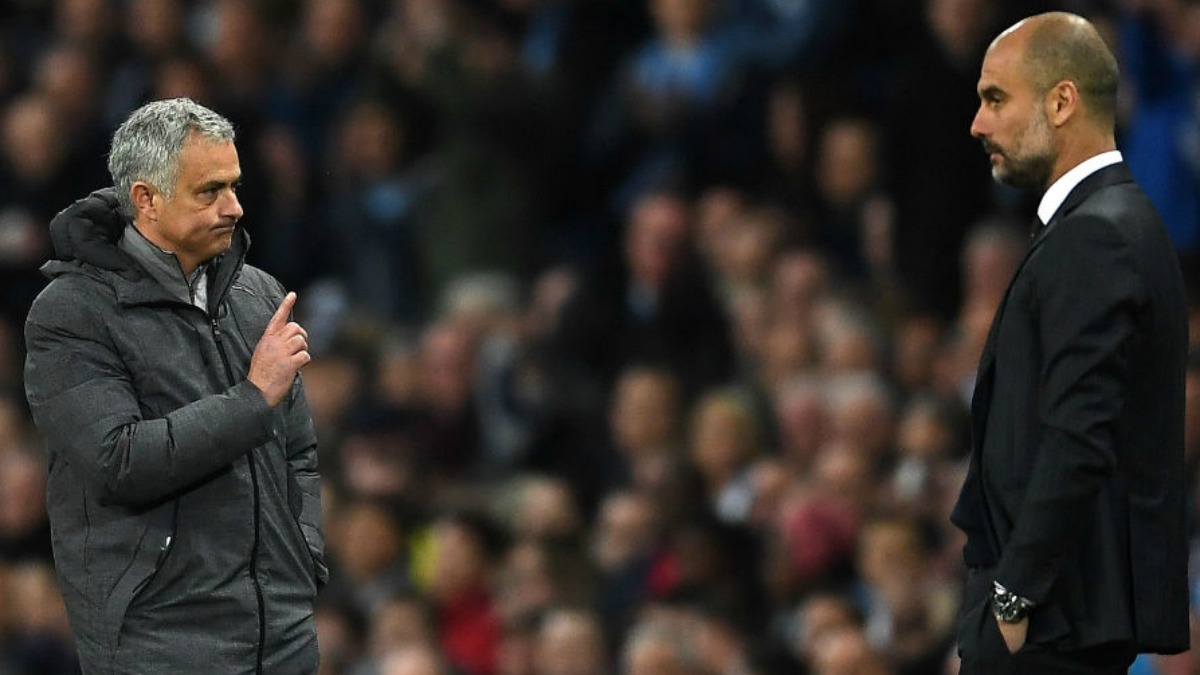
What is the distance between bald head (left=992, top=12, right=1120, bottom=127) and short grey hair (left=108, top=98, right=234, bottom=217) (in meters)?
1.35

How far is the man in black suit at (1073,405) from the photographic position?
11.5 feet

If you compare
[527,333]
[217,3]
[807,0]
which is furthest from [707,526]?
[217,3]

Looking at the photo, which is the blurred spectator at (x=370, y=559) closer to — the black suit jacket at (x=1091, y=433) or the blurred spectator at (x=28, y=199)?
the blurred spectator at (x=28, y=199)

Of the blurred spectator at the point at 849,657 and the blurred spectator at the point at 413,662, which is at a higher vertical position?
the blurred spectator at the point at 849,657

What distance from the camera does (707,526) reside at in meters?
6.95

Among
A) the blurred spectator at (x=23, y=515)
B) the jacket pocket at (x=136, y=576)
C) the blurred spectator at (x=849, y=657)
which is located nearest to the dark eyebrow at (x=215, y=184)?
the jacket pocket at (x=136, y=576)

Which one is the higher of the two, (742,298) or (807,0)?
(807,0)

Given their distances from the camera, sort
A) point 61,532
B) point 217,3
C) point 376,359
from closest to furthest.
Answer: point 61,532
point 376,359
point 217,3

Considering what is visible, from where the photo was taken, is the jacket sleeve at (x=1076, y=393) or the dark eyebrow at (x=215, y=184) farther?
the dark eyebrow at (x=215, y=184)

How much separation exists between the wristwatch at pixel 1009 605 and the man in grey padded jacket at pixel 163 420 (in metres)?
1.20

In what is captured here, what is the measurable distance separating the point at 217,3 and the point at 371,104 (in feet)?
4.83

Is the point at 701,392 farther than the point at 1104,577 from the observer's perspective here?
Yes

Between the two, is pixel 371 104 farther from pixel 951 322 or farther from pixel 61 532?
pixel 61 532

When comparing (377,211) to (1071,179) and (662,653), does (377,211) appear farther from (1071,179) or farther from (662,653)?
(1071,179)
